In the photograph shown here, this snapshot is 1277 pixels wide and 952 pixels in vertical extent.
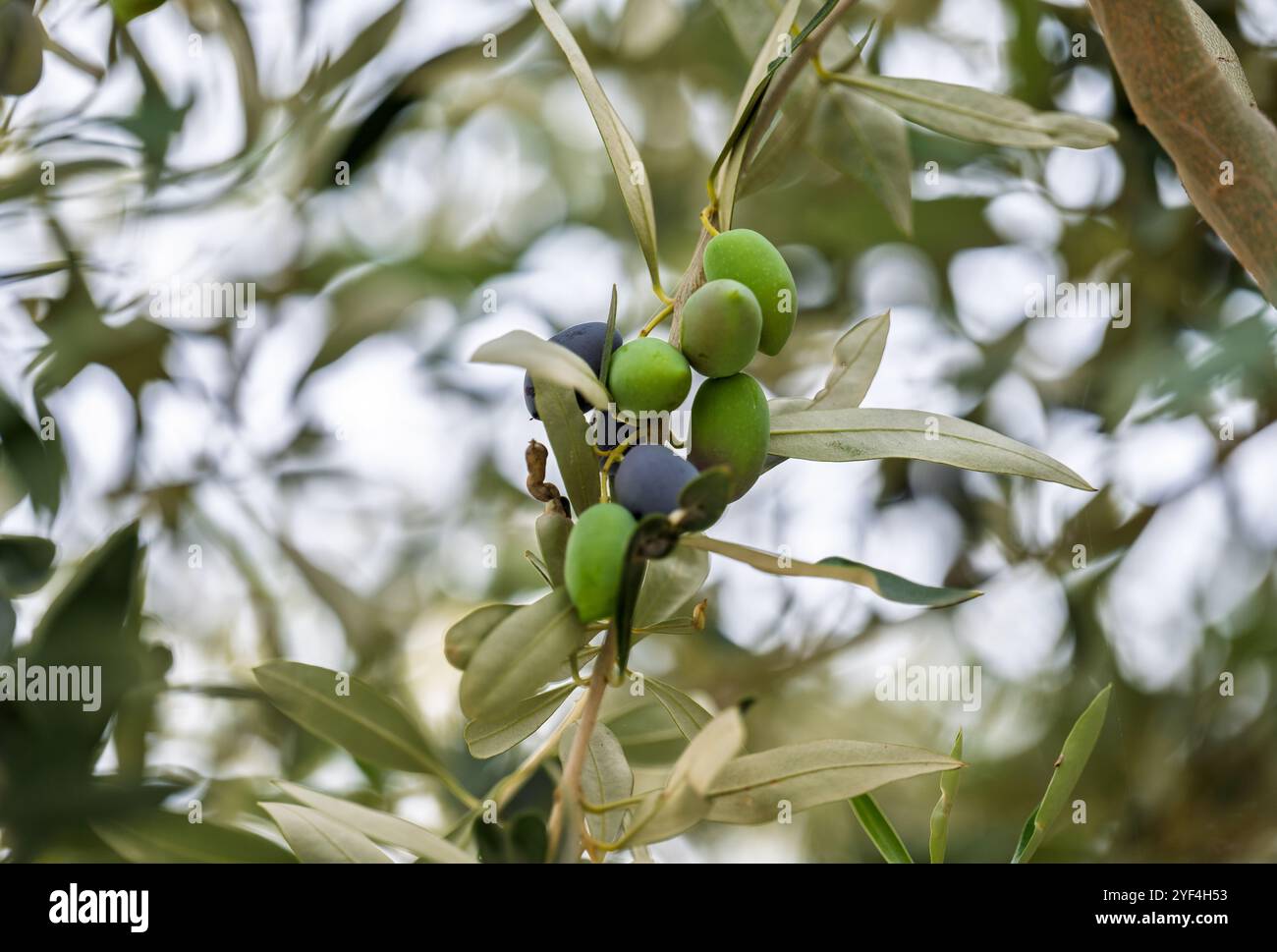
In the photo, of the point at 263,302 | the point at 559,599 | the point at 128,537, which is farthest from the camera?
the point at 263,302

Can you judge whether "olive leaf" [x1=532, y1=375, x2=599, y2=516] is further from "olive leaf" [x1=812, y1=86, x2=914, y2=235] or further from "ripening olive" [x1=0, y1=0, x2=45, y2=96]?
"ripening olive" [x1=0, y1=0, x2=45, y2=96]

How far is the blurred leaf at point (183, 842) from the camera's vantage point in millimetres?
723

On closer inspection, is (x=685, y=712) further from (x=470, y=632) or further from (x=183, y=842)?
(x=183, y=842)

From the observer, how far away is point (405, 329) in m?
1.07

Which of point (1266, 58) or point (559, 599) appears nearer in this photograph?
point (559, 599)

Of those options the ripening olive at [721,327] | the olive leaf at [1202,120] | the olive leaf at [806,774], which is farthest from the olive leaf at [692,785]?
the olive leaf at [1202,120]

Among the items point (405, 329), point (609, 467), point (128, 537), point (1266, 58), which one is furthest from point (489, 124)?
point (609, 467)

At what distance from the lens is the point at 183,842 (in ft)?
2.42

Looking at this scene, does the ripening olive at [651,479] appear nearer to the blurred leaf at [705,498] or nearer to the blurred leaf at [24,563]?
the blurred leaf at [705,498]

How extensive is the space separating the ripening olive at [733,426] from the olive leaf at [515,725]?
0.11m

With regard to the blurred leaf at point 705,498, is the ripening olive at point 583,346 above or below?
above

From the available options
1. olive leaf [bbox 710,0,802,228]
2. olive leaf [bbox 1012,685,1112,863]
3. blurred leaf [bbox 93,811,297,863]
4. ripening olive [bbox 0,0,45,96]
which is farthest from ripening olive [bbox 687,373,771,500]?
ripening olive [bbox 0,0,45,96]
